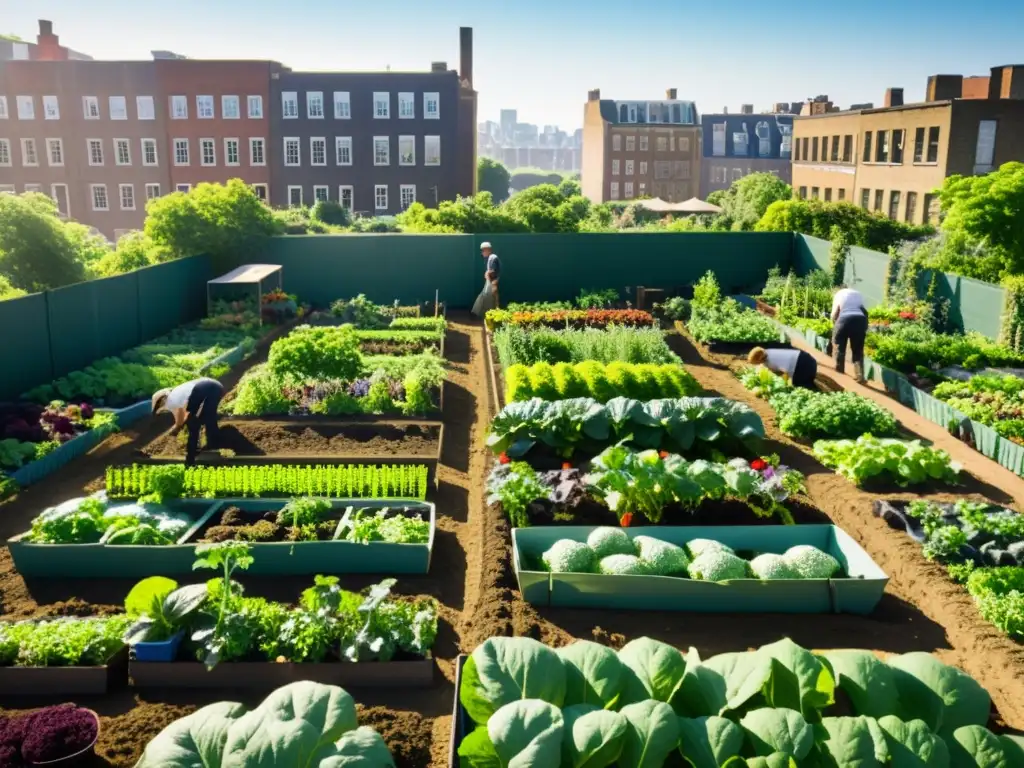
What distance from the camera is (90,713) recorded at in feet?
18.0

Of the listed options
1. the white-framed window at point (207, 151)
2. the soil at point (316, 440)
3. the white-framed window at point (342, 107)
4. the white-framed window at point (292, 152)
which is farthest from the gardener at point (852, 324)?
the white-framed window at point (207, 151)

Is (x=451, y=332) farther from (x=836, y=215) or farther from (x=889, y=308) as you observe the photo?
(x=836, y=215)

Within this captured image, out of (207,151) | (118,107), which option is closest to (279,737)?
(207,151)

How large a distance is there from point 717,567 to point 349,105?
154 feet

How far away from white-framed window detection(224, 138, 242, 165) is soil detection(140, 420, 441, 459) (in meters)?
42.1

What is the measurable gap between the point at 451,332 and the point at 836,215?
39.6ft

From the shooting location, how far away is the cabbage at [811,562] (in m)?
7.41

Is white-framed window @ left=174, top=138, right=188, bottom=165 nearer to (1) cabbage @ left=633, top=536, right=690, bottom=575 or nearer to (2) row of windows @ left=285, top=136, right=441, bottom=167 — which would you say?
(2) row of windows @ left=285, top=136, right=441, bottom=167

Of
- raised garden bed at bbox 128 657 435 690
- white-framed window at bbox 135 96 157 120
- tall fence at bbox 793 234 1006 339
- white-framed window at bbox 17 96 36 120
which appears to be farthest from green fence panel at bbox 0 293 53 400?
white-framed window at bbox 17 96 36 120

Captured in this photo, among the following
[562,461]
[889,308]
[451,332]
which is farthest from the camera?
[451,332]

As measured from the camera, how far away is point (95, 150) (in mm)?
51250

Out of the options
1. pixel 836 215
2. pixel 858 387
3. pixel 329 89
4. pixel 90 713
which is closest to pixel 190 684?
pixel 90 713

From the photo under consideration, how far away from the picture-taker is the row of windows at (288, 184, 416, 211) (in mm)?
50688

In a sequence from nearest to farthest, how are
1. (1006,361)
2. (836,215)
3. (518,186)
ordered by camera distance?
(1006,361)
(836,215)
(518,186)
